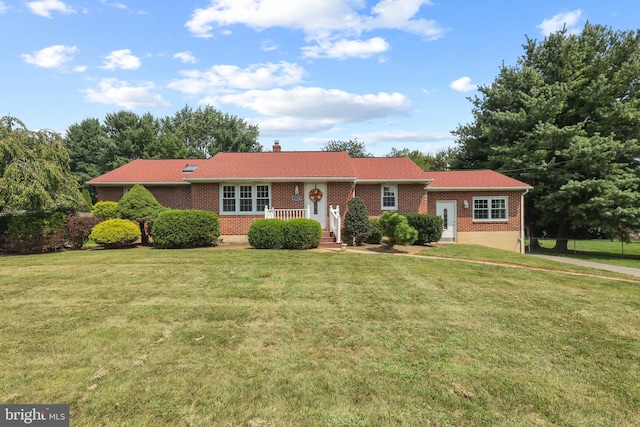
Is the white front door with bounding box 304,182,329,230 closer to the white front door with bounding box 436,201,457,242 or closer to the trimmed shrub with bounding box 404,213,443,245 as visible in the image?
the trimmed shrub with bounding box 404,213,443,245

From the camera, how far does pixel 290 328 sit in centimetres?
497

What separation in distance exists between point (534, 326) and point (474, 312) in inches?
34.8

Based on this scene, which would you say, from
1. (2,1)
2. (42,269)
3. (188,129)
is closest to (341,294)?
(42,269)

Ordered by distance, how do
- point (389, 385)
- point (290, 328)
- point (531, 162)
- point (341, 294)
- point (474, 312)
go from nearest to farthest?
point (389, 385)
point (290, 328)
point (474, 312)
point (341, 294)
point (531, 162)

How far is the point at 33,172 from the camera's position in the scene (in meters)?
12.0

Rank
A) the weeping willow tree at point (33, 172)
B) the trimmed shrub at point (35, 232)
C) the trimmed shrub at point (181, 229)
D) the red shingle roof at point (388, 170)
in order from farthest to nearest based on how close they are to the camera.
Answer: the red shingle roof at point (388, 170) → the trimmed shrub at point (181, 229) → the trimmed shrub at point (35, 232) → the weeping willow tree at point (33, 172)

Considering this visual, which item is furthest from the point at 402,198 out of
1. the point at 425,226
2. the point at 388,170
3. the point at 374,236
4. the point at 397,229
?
the point at 397,229

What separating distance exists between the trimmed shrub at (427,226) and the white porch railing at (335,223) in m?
3.37

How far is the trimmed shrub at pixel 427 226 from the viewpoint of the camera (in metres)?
15.4

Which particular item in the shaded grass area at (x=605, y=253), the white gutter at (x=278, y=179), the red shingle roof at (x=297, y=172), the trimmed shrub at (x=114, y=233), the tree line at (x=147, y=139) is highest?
the tree line at (x=147, y=139)

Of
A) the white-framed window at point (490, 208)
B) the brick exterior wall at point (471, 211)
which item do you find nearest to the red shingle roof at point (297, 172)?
the brick exterior wall at point (471, 211)

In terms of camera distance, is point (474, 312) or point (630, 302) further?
point (630, 302)

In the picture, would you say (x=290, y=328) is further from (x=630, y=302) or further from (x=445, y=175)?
(x=445, y=175)

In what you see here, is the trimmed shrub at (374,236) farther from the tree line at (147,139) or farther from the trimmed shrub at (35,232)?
the tree line at (147,139)
